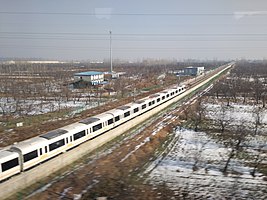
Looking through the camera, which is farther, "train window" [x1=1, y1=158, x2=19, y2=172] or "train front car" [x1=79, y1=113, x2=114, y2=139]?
"train front car" [x1=79, y1=113, x2=114, y2=139]

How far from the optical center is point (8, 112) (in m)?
26.1

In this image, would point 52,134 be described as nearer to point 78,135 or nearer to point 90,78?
point 78,135

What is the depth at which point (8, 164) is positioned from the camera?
10.6 metres

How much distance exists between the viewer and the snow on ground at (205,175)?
10398 millimetres

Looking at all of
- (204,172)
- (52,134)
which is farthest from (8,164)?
(204,172)

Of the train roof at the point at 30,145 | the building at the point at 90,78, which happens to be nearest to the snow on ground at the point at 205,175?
the train roof at the point at 30,145

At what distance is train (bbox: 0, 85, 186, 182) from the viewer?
10.8 m

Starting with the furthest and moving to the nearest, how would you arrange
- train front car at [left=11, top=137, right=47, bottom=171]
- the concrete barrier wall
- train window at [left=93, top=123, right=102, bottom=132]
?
train window at [left=93, top=123, right=102, bottom=132]
train front car at [left=11, top=137, right=47, bottom=171]
the concrete barrier wall

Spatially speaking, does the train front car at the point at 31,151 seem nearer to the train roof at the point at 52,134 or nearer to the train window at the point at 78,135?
the train roof at the point at 52,134

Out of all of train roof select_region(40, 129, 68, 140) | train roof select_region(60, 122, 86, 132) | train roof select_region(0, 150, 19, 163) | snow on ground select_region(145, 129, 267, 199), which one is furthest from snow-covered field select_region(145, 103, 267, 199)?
train roof select_region(0, 150, 19, 163)

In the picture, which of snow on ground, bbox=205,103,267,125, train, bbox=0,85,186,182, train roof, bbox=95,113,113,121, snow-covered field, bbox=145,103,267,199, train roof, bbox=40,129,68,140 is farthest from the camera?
snow on ground, bbox=205,103,267,125

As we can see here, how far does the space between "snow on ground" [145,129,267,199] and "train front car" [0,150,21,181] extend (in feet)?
17.3

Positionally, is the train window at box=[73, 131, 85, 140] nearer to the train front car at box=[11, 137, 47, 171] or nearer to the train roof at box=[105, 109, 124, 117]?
the train front car at box=[11, 137, 47, 171]

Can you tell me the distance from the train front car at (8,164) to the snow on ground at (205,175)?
528cm
